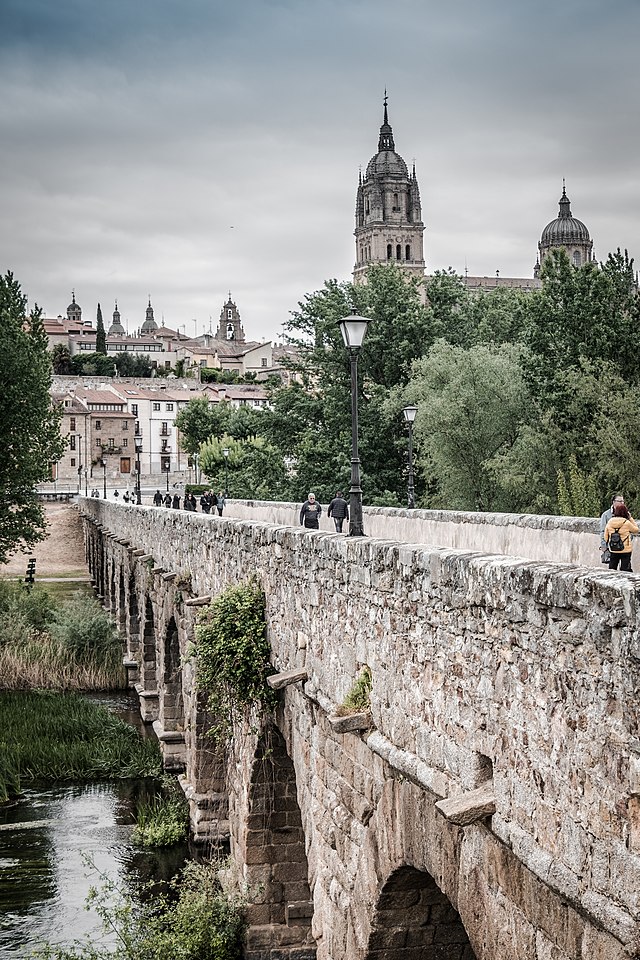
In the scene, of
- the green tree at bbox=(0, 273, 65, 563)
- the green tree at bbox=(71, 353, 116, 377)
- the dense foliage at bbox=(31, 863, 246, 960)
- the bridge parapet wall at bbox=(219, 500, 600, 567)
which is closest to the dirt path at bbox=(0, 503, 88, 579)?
Result: the green tree at bbox=(0, 273, 65, 563)

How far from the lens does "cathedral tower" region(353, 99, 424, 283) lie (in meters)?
127

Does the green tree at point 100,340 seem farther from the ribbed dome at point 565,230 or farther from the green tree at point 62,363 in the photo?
the ribbed dome at point 565,230

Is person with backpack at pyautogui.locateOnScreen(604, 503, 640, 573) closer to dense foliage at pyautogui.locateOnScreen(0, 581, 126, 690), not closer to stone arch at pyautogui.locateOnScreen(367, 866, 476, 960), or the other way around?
stone arch at pyautogui.locateOnScreen(367, 866, 476, 960)

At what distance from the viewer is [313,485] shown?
45062 millimetres

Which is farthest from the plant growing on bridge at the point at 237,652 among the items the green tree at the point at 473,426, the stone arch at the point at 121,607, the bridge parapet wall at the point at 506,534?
the green tree at the point at 473,426

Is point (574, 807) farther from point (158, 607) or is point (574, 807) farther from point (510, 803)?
point (158, 607)

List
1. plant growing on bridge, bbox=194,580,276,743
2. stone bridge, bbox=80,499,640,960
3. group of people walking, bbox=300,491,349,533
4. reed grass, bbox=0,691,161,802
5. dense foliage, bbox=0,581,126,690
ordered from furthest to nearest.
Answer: dense foliage, bbox=0,581,126,690, reed grass, bbox=0,691,161,802, group of people walking, bbox=300,491,349,533, plant growing on bridge, bbox=194,580,276,743, stone bridge, bbox=80,499,640,960

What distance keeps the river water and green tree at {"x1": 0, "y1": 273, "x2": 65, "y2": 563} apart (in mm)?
16293

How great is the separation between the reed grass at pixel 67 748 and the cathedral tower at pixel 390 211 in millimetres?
106096

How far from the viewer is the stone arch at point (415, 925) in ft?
24.1

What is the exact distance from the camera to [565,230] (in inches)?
5231

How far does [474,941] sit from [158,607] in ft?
57.7

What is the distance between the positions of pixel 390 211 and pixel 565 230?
21.9 meters

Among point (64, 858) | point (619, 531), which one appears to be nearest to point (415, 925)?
point (619, 531)
